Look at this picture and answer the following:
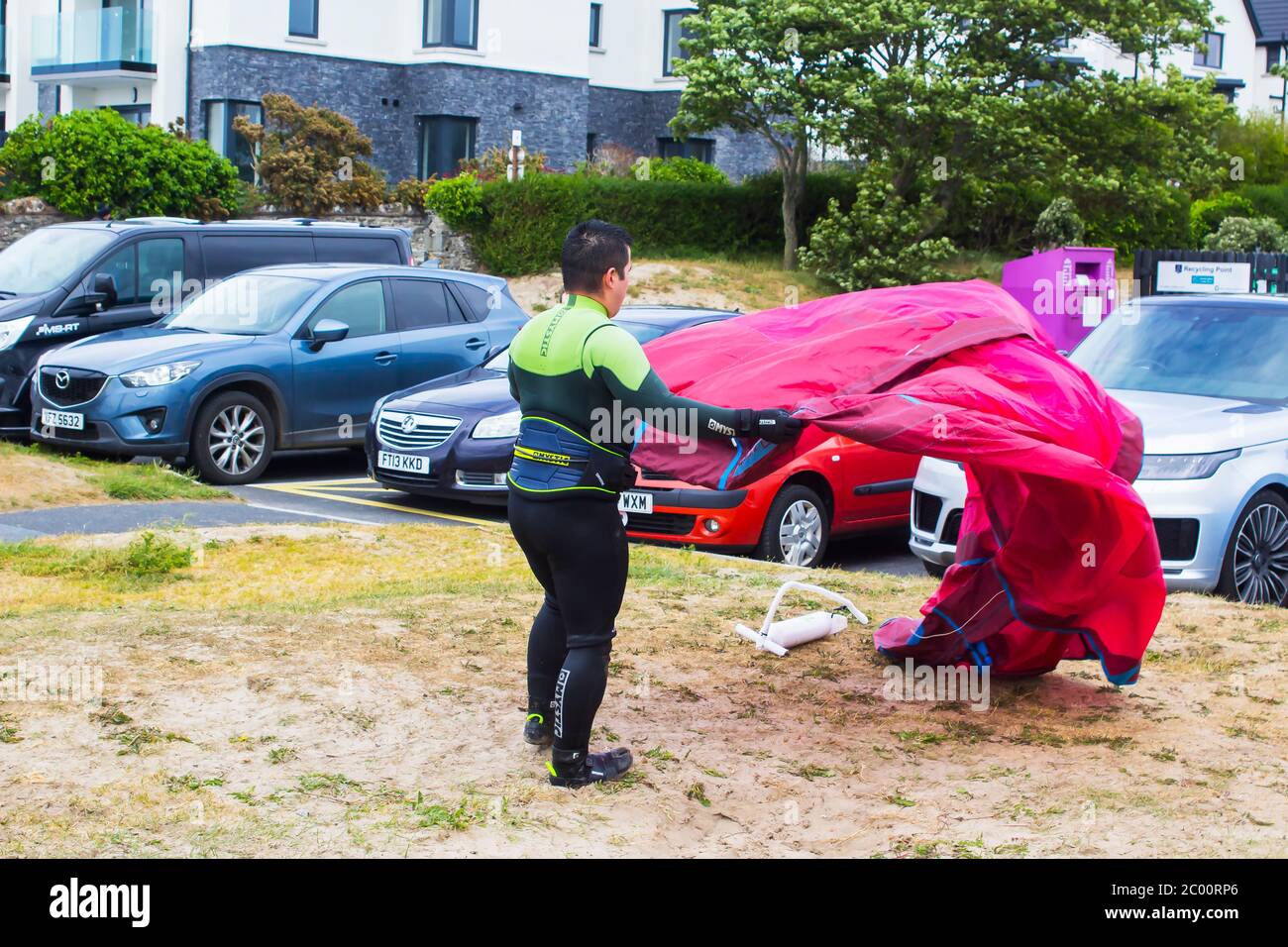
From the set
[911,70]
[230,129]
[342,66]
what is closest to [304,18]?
[342,66]

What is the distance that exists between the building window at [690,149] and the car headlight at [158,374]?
98.7 ft

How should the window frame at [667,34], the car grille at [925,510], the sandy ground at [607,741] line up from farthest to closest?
1. the window frame at [667,34]
2. the car grille at [925,510]
3. the sandy ground at [607,741]

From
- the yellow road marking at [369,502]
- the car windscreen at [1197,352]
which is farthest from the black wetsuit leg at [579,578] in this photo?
the yellow road marking at [369,502]

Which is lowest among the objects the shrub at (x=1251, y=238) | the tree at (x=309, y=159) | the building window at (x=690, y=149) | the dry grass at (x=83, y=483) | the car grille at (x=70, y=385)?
the dry grass at (x=83, y=483)

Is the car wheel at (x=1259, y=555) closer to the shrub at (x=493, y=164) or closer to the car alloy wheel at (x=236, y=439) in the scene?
the car alloy wheel at (x=236, y=439)

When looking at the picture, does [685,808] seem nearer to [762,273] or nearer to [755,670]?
[755,670]

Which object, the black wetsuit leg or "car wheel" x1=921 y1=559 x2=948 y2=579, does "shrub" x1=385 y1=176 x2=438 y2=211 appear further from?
the black wetsuit leg

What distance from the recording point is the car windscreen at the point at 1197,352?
31.7 ft

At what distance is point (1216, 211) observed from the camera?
34.9 metres

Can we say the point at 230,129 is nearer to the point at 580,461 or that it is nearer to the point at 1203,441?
the point at 1203,441

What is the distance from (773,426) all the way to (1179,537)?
14.6ft

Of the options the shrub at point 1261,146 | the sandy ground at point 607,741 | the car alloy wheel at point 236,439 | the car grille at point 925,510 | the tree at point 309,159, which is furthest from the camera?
the shrub at point 1261,146
